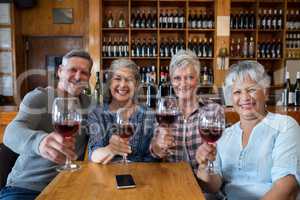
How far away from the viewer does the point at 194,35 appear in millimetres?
4680

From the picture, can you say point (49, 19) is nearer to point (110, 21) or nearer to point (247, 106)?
point (110, 21)

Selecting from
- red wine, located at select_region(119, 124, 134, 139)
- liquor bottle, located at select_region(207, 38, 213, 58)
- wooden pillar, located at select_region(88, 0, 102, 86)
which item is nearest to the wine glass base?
red wine, located at select_region(119, 124, 134, 139)

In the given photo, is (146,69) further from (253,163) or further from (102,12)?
(253,163)

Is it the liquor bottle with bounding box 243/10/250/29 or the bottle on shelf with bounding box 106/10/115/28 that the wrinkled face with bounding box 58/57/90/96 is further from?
the liquor bottle with bounding box 243/10/250/29

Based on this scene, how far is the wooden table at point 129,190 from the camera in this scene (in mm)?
965

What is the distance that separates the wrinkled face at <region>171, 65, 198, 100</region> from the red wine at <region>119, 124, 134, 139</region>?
2.03 feet

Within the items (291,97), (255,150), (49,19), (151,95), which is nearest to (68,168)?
(255,150)

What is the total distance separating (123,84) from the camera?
1.70 metres

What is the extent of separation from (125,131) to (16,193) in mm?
709

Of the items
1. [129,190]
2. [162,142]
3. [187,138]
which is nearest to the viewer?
[129,190]

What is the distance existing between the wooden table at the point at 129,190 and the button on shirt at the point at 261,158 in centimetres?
24

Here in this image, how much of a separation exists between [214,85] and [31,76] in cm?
282

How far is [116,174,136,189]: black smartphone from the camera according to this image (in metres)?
1.03

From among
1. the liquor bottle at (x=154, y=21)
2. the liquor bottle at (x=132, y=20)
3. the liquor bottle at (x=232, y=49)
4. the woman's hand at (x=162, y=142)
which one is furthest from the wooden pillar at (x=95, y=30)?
the woman's hand at (x=162, y=142)
